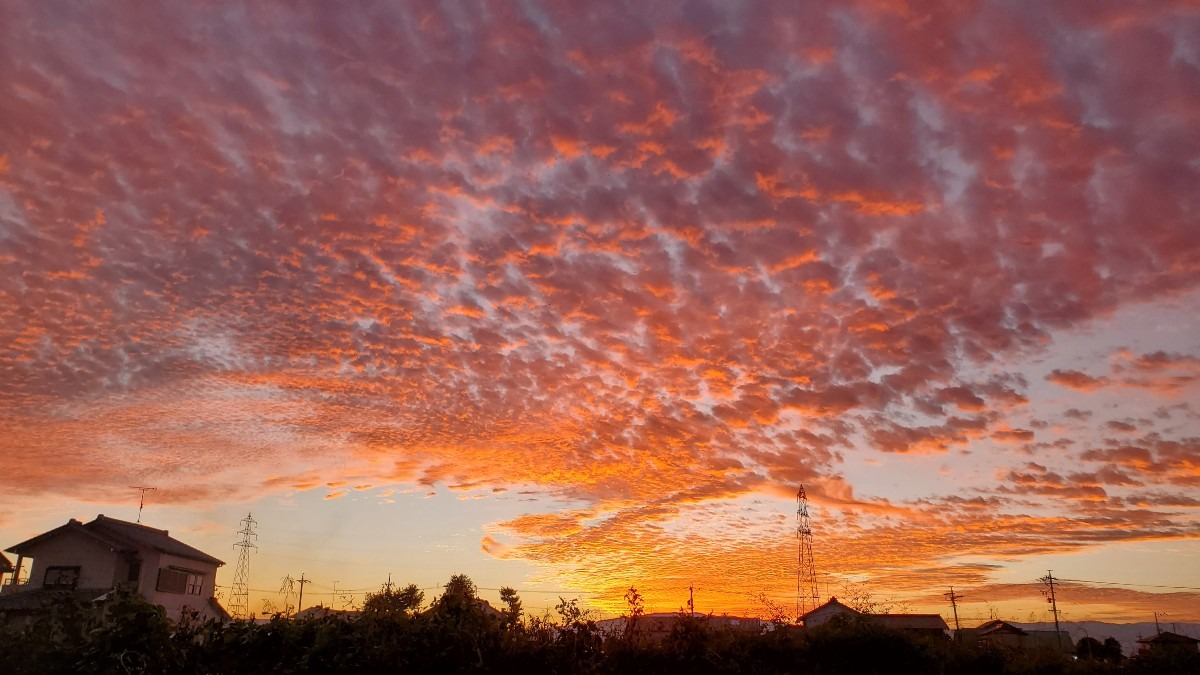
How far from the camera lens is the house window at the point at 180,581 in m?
43.7

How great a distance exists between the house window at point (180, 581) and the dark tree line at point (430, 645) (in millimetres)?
35952

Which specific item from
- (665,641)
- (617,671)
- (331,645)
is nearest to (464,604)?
(331,645)

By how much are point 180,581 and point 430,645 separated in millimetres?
39734

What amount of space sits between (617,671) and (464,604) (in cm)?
401

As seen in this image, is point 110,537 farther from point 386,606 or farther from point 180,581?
point 386,606

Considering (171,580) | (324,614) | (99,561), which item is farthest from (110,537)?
(324,614)

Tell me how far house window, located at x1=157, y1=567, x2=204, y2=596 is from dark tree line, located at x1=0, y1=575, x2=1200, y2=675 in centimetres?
3595

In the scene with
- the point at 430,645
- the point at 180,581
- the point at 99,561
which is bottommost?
the point at 430,645

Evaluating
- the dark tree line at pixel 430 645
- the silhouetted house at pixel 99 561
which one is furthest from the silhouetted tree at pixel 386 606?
the silhouetted house at pixel 99 561

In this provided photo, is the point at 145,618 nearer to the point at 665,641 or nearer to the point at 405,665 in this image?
the point at 405,665

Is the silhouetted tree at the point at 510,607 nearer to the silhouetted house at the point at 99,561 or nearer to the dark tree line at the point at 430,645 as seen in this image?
the dark tree line at the point at 430,645

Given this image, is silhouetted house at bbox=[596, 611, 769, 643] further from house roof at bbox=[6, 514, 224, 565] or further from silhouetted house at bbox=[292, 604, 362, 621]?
house roof at bbox=[6, 514, 224, 565]

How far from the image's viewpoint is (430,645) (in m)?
13.3

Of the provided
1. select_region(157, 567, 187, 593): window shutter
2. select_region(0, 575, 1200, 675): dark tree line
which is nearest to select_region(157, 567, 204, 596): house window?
select_region(157, 567, 187, 593): window shutter
